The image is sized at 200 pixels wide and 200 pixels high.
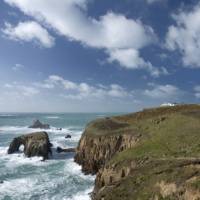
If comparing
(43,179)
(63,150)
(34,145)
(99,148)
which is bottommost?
(43,179)

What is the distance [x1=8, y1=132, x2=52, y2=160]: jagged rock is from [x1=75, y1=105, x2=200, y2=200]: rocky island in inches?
392

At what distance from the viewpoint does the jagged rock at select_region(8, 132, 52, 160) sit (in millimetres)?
79606

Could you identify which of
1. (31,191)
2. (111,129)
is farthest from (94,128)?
(31,191)

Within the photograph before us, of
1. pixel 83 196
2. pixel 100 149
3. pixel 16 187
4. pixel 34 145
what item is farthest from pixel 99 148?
pixel 34 145

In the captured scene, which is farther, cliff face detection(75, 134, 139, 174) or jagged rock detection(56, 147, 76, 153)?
jagged rock detection(56, 147, 76, 153)

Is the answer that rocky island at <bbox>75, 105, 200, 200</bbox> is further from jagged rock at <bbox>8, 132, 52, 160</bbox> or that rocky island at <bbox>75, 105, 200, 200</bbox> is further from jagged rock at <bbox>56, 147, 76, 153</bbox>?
jagged rock at <bbox>56, 147, 76, 153</bbox>

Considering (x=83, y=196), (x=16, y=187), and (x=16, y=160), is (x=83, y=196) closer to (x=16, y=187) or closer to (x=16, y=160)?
(x=16, y=187)

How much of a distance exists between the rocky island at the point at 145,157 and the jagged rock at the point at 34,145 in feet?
32.6

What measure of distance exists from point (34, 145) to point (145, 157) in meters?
41.3

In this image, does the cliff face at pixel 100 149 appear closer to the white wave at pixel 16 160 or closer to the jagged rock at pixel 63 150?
the white wave at pixel 16 160

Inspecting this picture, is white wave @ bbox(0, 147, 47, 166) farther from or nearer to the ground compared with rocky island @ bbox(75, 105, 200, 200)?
nearer to the ground

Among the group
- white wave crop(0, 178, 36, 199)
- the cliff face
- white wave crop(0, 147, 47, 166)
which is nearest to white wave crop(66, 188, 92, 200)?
white wave crop(0, 178, 36, 199)

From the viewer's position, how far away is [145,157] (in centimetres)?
4675

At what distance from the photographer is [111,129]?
76.7 meters
